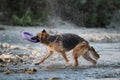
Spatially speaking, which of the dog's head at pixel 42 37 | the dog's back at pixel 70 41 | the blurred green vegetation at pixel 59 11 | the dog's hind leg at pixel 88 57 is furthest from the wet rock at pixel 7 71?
the blurred green vegetation at pixel 59 11

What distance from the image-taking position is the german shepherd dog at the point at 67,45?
1336 centimetres

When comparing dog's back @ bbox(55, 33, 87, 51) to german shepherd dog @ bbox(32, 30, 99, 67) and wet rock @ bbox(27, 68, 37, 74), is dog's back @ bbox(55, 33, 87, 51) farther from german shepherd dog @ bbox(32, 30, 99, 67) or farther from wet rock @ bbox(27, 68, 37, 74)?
wet rock @ bbox(27, 68, 37, 74)

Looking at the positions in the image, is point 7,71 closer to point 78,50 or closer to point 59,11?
point 78,50

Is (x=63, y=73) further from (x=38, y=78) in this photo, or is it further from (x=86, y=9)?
(x=86, y=9)

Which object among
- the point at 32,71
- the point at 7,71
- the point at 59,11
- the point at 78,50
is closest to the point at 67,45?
the point at 78,50

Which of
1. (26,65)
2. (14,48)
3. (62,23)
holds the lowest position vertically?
(62,23)

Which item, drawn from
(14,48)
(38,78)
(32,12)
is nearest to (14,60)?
(38,78)

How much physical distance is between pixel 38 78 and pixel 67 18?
105ft

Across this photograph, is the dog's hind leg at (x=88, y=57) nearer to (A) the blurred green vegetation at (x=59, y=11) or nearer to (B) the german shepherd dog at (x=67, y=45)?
(B) the german shepherd dog at (x=67, y=45)

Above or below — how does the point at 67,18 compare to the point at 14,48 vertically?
below

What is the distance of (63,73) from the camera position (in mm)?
12164

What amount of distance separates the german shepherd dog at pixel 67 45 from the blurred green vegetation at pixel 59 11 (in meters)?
27.1

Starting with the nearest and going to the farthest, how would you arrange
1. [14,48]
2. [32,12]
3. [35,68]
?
1. [35,68]
2. [14,48]
3. [32,12]

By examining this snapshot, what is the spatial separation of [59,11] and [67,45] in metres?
29.9
